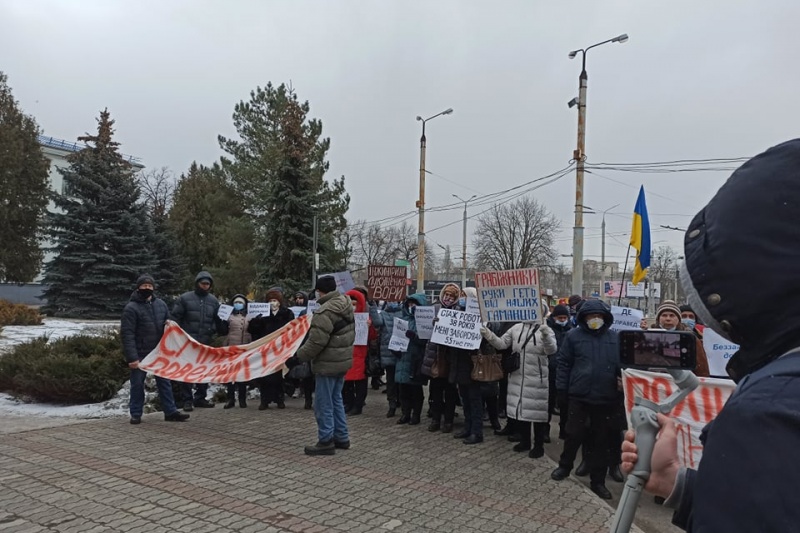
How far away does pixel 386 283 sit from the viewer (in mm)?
11359

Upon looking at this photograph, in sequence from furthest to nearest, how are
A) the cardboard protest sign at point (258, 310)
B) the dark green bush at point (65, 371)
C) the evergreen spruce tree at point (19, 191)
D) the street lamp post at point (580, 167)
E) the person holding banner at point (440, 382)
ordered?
the evergreen spruce tree at point (19, 191) < the street lamp post at point (580, 167) < the cardboard protest sign at point (258, 310) < the dark green bush at point (65, 371) < the person holding banner at point (440, 382)

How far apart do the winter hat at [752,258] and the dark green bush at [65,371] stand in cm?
1031

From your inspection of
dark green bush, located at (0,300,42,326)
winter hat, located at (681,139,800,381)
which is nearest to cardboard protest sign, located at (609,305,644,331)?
winter hat, located at (681,139,800,381)

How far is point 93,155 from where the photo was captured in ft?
93.4

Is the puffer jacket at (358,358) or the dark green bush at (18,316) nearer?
the puffer jacket at (358,358)

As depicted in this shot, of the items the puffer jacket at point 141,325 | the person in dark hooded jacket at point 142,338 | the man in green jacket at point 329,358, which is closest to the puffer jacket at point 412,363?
the man in green jacket at point 329,358

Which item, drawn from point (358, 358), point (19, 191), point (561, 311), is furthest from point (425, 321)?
point (19, 191)

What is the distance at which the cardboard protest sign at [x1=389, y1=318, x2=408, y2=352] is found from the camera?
9.24 m

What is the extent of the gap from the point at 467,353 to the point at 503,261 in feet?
188

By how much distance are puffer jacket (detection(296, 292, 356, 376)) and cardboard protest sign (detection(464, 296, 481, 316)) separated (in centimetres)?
189

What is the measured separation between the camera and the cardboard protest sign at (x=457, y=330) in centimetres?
788

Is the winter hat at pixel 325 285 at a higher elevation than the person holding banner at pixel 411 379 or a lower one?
higher

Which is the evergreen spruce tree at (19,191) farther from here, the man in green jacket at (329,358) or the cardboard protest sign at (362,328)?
the man in green jacket at (329,358)

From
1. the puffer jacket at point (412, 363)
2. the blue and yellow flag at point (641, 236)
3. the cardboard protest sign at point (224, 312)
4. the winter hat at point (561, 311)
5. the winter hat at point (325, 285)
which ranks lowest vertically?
the puffer jacket at point (412, 363)
